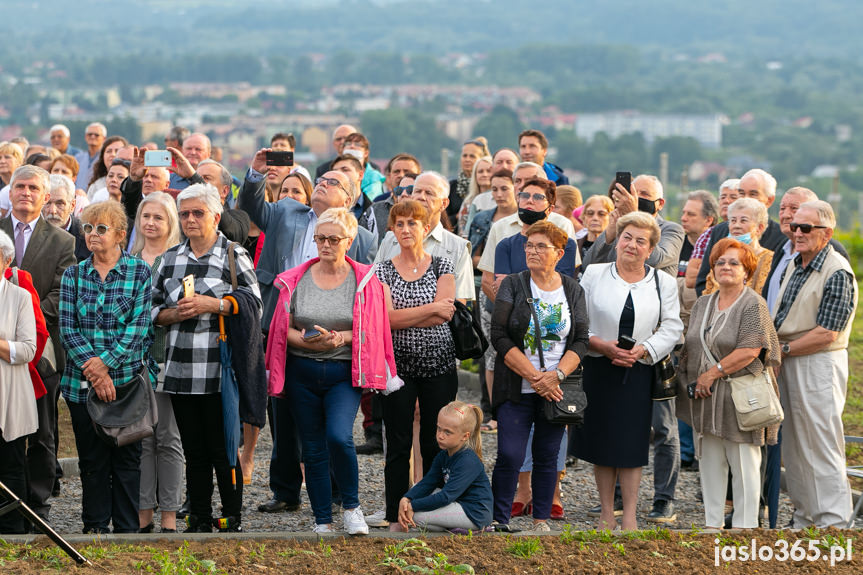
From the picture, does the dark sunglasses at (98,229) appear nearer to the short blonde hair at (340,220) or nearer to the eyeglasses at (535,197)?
the short blonde hair at (340,220)

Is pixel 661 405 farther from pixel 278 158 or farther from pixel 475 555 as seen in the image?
pixel 278 158

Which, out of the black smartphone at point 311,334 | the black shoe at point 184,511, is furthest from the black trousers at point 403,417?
the black shoe at point 184,511

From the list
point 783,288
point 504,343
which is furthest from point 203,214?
point 783,288

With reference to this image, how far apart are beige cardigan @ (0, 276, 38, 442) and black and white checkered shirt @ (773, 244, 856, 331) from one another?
4.48 meters

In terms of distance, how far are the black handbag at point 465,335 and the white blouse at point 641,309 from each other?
0.72 metres

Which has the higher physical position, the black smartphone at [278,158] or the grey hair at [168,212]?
the black smartphone at [278,158]

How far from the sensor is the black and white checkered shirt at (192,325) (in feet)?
21.4

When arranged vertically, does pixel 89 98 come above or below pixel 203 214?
above

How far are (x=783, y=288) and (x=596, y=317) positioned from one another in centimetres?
124

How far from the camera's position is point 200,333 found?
6.53 m

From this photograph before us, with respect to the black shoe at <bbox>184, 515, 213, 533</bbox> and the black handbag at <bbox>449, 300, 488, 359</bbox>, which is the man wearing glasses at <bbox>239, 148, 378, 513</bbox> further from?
the black handbag at <bbox>449, 300, 488, 359</bbox>

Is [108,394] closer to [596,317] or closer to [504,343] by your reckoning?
[504,343]

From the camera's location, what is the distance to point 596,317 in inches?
275

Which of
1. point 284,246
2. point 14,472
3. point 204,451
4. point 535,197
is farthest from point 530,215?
point 14,472
